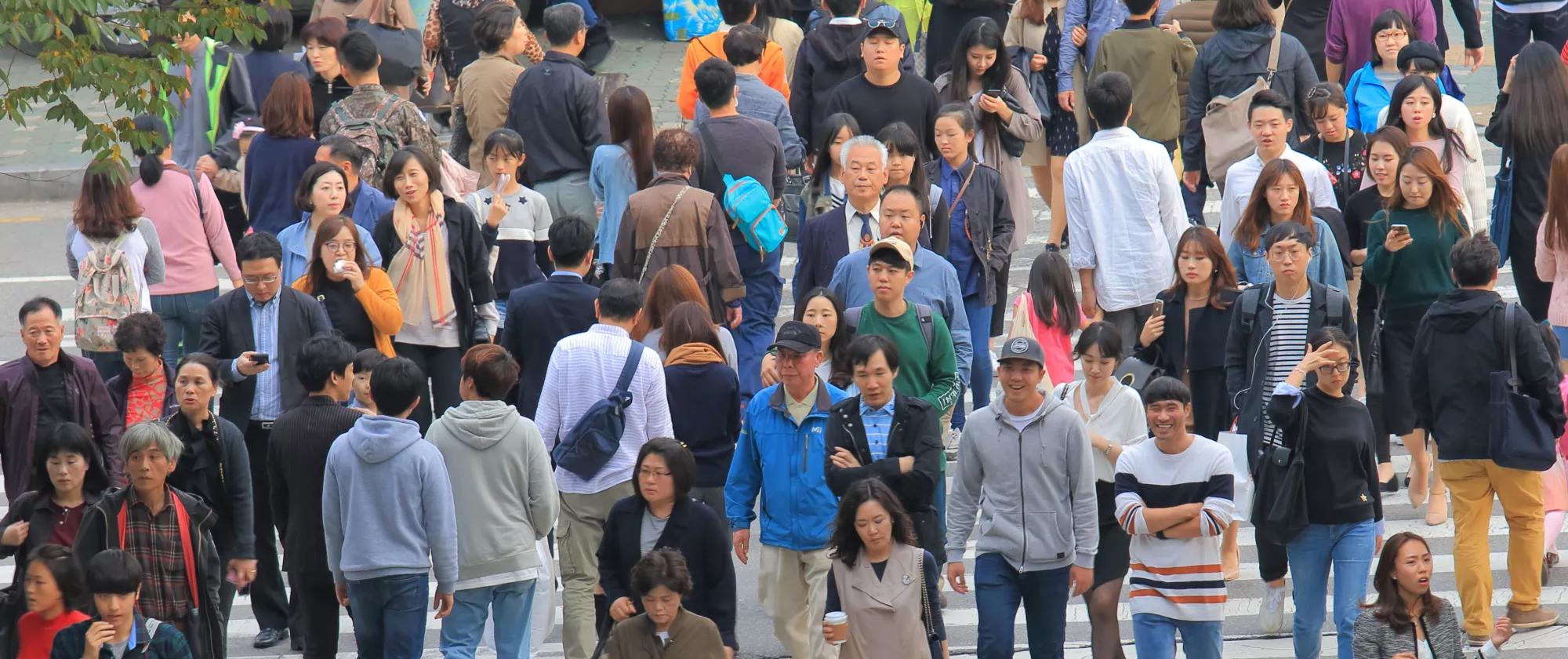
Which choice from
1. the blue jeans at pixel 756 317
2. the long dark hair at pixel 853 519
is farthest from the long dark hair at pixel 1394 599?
the blue jeans at pixel 756 317

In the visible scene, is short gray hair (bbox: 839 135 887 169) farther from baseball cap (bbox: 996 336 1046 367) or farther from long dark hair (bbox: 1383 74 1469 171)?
long dark hair (bbox: 1383 74 1469 171)

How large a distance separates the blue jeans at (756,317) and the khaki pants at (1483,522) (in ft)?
12.8

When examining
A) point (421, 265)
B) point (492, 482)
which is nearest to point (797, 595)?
point (492, 482)

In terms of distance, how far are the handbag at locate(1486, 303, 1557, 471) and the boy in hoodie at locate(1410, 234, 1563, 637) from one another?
0.15 feet

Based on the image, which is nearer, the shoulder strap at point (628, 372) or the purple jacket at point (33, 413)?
the shoulder strap at point (628, 372)

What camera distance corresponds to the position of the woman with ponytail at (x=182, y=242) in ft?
38.7

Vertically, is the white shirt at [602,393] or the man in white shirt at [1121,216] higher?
the man in white shirt at [1121,216]

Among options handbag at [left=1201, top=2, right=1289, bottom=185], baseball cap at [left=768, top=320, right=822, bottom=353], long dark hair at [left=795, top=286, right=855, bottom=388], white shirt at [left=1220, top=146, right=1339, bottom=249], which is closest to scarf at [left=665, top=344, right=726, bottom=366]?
long dark hair at [left=795, top=286, right=855, bottom=388]

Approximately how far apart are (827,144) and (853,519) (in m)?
4.03

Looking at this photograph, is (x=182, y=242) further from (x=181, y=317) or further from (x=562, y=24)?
(x=562, y=24)

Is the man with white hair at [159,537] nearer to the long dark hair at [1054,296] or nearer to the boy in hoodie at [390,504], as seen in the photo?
the boy in hoodie at [390,504]

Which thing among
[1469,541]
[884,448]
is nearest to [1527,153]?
[1469,541]

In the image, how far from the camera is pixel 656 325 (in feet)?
32.6

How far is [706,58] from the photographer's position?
13391 mm
